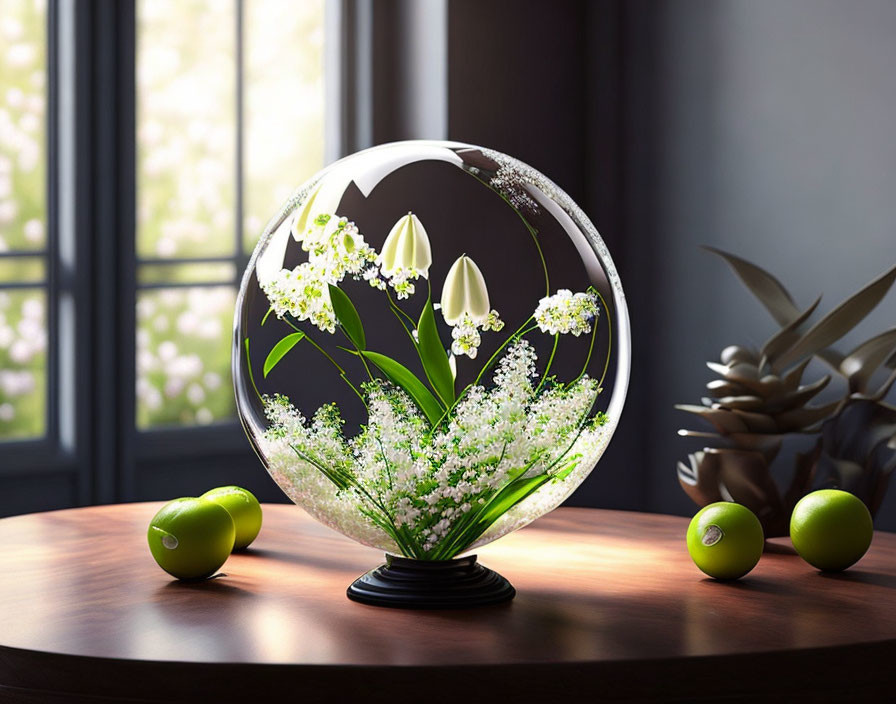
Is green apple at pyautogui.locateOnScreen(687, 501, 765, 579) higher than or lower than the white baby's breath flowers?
lower

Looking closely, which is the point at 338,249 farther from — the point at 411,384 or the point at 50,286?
the point at 50,286

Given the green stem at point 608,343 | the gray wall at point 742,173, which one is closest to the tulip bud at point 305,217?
the green stem at point 608,343

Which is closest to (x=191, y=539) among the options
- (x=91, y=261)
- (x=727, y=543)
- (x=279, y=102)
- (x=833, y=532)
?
(x=727, y=543)

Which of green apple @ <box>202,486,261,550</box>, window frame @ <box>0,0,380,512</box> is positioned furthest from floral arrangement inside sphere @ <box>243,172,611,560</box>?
window frame @ <box>0,0,380,512</box>

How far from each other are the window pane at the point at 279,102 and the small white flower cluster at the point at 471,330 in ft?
7.25

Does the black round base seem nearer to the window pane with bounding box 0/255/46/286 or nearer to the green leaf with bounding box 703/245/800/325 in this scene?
the green leaf with bounding box 703/245/800/325

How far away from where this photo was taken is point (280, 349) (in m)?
1.20

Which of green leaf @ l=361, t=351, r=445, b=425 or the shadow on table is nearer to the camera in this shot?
green leaf @ l=361, t=351, r=445, b=425

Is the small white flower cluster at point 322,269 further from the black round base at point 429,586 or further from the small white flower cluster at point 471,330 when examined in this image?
the black round base at point 429,586

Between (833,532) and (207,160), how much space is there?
2306 mm

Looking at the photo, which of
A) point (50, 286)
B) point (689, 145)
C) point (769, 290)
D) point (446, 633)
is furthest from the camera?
point (689, 145)

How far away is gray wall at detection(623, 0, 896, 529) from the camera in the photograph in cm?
265

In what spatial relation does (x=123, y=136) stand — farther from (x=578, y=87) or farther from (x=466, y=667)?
(x=466, y=667)

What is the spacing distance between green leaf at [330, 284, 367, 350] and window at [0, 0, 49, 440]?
1962 mm
